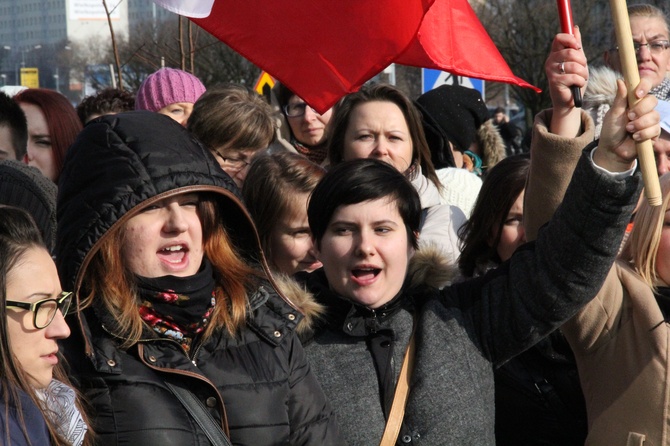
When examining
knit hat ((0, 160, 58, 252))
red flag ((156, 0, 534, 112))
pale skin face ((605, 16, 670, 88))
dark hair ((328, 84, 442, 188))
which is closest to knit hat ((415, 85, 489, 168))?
pale skin face ((605, 16, 670, 88))

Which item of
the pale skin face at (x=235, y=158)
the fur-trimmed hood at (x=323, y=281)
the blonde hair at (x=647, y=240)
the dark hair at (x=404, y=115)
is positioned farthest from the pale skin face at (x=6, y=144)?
the blonde hair at (x=647, y=240)

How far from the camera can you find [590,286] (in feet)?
9.36

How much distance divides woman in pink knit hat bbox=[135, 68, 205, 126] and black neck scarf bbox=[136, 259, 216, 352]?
3295 millimetres

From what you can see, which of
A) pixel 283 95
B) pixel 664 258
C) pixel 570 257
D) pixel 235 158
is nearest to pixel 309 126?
pixel 283 95

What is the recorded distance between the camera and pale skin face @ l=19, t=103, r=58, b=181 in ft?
17.9

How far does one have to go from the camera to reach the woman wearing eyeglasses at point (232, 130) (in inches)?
185

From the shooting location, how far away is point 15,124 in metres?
4.83

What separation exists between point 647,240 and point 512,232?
858 millimetres

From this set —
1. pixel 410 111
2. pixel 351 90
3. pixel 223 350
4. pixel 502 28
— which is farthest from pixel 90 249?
pixel 502 28

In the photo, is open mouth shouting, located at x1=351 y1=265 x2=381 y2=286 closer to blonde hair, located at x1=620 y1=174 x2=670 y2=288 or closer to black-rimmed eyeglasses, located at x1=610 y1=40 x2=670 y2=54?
blonde hair, located at x1=620 y1=174 x2=670 y2=288

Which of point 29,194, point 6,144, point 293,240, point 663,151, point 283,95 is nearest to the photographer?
point 29,194

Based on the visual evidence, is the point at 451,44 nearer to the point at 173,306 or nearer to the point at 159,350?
the point at 173,306

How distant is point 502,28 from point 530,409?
109ft

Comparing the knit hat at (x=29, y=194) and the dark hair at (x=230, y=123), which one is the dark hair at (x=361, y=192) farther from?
the dark hair at (x=230, y=123)
